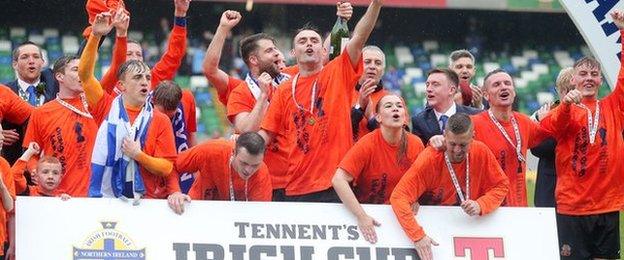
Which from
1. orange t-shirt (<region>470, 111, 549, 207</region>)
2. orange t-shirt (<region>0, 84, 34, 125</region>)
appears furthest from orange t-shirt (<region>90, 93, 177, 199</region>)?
orange t-shirt (<region>470, 111, 549, 207</region>)

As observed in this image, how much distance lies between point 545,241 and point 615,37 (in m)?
1.86

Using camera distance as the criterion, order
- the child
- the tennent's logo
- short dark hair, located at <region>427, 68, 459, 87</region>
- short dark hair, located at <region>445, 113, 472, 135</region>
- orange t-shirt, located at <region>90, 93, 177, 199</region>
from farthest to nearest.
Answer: short dark hair, located at <region>427, 68, 459, 87</region> → the child → orange t-shirt, located at <region>90, 93, 177, 199</region> → the tennent's logo → short dark hair, located at <region>445, 113, 472, 135</region>

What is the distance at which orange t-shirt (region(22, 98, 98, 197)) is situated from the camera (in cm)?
1036

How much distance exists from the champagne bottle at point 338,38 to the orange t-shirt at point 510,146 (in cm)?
111

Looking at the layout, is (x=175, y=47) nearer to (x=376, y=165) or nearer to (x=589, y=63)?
(x=376, y=165)

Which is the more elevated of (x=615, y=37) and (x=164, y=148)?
(x=615, y=37)

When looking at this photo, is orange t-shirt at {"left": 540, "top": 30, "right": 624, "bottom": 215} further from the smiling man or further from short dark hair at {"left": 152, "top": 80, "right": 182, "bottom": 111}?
short dark hair at {"left": 152, "top": 80, "right": 182, "bottom": 111}

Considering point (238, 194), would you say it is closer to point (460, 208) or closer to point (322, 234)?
point (322, 234)

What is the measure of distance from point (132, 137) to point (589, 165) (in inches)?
136

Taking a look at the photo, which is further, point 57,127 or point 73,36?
point 73,36

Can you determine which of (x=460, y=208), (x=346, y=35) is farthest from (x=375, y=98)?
(x=460, y=208)

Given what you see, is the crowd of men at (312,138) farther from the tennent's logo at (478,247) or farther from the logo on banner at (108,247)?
the logo on banner at (108,247)

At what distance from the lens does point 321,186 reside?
397 inches

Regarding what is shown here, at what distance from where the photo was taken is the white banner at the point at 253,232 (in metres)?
9.36
